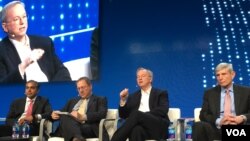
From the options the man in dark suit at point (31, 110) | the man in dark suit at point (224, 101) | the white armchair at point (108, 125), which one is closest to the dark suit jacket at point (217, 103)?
the man in dark suit at point (224, 101)

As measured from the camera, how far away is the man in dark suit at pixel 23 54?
5703mm

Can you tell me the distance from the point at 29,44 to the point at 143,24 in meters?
1.81

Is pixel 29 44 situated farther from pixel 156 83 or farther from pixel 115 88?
pixel 156 83

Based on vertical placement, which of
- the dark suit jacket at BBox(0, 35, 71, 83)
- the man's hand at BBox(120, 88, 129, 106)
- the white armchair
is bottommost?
the white armchair

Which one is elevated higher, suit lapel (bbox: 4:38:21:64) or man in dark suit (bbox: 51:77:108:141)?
suit lapel (bbox: 4:38:21:64)

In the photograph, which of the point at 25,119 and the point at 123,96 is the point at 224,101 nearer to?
the point at 123,96

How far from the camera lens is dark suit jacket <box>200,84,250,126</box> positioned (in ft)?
12.0

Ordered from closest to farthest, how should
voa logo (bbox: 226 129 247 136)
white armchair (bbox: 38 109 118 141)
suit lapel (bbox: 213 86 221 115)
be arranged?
voa logo (bbox: 226 129 247 136) < suit lapel (bbox: 213 86 221 115) < white armchair (bbox: 38 109 118 141)

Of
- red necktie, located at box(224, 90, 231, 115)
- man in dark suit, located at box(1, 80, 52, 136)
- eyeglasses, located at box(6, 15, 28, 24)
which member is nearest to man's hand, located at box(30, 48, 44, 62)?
eyeglasses, located at box(6, 15, 28, 24)

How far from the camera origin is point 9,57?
580 centimetres

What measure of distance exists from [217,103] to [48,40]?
297 centimetres

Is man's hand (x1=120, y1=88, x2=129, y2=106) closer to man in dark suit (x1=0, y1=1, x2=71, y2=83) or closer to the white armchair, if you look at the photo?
the white armchair

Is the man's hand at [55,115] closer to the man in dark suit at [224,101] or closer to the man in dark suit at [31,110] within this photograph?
the man in dark suit at [31,110]

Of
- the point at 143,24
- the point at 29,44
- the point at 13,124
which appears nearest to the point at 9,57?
the point at 29,44
